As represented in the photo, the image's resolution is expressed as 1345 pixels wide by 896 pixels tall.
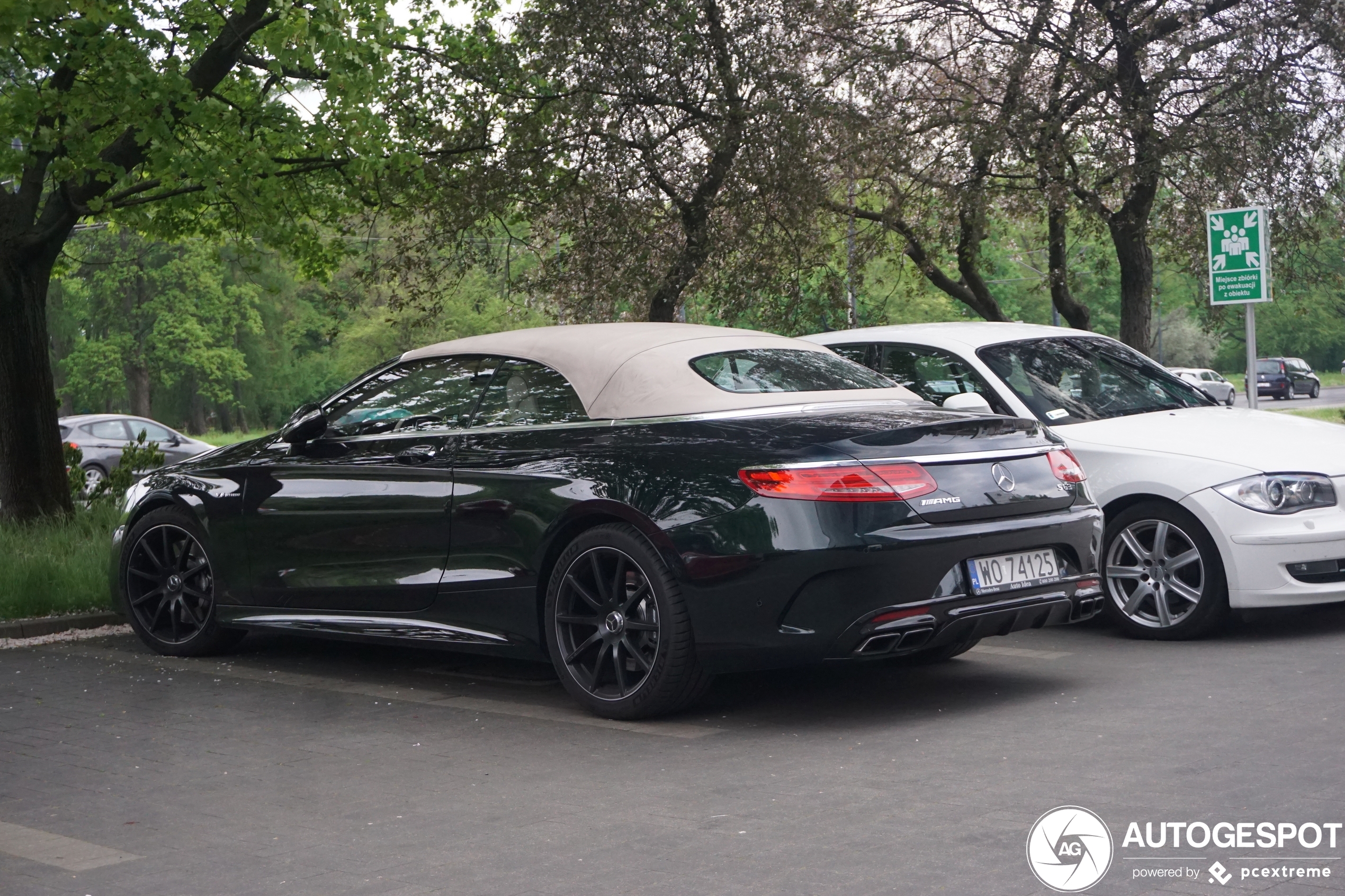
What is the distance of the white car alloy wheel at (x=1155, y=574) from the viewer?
7.29 metres

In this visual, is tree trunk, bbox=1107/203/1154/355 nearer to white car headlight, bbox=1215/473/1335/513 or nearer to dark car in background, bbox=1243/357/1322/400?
white car headlight, bbox=1215/473/1335/513

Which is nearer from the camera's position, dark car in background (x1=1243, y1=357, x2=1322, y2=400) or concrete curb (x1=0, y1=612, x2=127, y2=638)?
concrete curb (x1=0, y1=612, x2=127, y2=638)

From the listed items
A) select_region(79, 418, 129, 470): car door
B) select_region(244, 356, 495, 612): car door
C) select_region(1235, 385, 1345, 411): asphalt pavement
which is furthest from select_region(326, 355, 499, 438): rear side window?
select_region(1235, 385, 1345, 411): asphalt pavement

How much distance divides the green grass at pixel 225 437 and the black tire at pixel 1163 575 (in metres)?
46.3

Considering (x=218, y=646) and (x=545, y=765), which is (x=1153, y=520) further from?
(x=218, y=646)

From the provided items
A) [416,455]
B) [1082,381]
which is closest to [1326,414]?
[1082,381]

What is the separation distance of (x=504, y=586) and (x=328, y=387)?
81.8 m

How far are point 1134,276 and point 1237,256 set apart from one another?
164 inches

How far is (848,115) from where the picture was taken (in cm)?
1602

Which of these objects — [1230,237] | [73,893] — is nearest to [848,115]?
[1230,237]

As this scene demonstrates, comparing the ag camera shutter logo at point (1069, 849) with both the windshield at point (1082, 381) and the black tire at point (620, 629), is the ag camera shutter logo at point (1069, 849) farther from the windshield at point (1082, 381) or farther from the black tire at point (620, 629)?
the windshield at point (1082, 381)

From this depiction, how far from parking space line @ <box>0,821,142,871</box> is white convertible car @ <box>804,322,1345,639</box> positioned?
470 cm

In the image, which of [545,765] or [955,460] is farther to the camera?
[955,460]

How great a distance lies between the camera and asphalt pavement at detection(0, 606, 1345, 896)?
3953 mm
